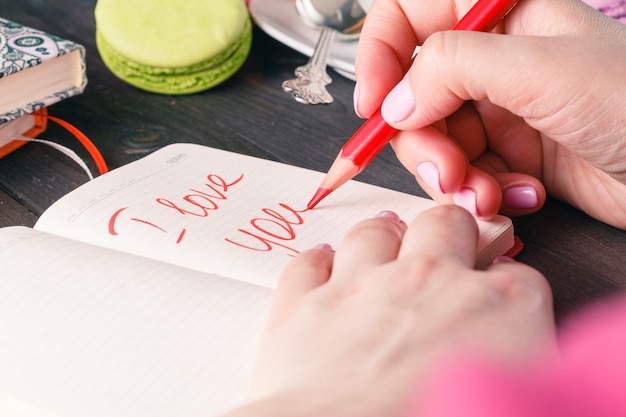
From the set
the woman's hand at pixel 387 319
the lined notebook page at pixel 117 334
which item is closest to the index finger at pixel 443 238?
the woman's hand at pixel 387 319

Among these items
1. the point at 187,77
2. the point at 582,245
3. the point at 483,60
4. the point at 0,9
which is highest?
the point at 483,60

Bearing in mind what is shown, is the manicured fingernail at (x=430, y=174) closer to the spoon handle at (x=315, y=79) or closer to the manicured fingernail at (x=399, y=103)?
the manicured fingernail at (x=399, y=103)

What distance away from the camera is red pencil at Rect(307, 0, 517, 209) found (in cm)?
62

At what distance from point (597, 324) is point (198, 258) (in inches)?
11.6

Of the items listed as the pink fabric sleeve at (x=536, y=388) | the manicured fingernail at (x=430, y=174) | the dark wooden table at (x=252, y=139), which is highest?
the pink fabric sleeve at (x=536, y=388)

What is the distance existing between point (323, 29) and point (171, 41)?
0.21 m

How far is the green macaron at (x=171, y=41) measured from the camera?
0.86 m

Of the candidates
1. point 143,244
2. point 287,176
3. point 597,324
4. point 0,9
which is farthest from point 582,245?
point 0,9

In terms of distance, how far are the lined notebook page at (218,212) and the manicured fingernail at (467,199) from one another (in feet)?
0.07

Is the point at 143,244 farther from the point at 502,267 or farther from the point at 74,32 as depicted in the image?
the point at 74,32

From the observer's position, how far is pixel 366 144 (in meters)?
0.63

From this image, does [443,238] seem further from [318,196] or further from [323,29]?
[323,29]

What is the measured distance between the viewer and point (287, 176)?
2.24 feet

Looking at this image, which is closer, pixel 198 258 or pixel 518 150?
pixel 198 258
